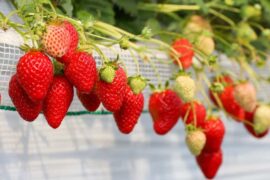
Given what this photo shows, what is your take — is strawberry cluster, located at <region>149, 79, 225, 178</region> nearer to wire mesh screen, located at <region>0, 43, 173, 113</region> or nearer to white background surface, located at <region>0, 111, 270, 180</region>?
wire mesh screen, located at <region>0, 43, 173, 113</region>

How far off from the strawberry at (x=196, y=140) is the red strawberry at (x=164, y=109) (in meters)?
0.05

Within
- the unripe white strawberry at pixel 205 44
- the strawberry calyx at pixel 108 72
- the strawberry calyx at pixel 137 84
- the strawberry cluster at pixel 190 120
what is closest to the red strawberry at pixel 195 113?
the strawberry cluster at pixel 190 120

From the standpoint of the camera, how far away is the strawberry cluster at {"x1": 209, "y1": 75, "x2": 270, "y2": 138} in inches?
63.8

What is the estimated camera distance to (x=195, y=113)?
150 centimetres

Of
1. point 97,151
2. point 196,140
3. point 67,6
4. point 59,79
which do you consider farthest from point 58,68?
A: point 97,151

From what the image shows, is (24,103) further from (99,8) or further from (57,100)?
(99,8)

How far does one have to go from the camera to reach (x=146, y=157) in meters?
1.80

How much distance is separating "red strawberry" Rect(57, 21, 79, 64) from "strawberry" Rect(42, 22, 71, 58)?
0.01 metres

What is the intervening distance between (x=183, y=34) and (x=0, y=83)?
0.62 meters

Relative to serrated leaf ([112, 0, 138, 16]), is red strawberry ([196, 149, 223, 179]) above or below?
below

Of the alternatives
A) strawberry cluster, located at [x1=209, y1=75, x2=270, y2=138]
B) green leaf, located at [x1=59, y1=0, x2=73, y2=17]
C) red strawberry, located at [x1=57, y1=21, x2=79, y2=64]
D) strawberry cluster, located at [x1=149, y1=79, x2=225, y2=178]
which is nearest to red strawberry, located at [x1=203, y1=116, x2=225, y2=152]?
strawberry cluster, located at [x1=149, y1=79, x2=225, y2=178]

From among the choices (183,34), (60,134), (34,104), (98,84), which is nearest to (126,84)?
(98,84)

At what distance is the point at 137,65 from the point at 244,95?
0.47m

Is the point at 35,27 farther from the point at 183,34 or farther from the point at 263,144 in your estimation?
the point at 263,144
